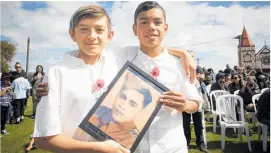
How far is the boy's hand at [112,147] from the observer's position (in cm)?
88

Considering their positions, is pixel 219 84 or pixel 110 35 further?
pixel 219 84

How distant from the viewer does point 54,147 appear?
883 mm

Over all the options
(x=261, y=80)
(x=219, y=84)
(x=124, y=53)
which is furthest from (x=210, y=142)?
(x=124, y=53)

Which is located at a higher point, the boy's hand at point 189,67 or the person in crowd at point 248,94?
the boy's hand at point 189,67

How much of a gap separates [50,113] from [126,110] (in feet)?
0.89

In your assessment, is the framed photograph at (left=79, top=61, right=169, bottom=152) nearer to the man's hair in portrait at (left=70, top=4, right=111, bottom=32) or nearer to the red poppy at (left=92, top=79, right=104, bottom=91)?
the red poppy at (left=92, top=79, right=104, bottom=91)

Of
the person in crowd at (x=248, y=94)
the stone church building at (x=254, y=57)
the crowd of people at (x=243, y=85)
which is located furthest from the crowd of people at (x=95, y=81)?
the person in crowd at (x=248, y=94)

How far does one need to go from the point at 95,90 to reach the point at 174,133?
396 mm

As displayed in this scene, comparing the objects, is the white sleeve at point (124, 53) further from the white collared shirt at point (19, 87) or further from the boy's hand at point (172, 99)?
the white collared shirt at point (19, 87)

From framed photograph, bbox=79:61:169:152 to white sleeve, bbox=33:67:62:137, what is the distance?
9cm

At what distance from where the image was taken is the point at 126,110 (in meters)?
0.97

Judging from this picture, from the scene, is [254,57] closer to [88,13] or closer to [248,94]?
[248,94]

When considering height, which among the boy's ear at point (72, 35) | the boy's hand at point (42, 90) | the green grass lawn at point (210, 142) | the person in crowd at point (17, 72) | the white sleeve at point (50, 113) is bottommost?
the green grass lawn at point (210, 142)

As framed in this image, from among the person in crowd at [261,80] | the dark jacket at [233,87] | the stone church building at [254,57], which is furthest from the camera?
the stone church building at [254,57]
